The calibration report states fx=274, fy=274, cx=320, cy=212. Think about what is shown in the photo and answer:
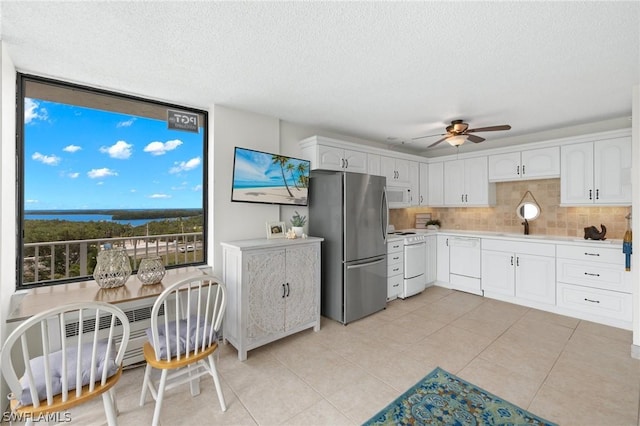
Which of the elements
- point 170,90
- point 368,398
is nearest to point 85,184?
point 170,90

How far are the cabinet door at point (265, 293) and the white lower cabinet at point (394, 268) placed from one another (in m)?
1.79

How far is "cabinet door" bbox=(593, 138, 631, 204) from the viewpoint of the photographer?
129 inches

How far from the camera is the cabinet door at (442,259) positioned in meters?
4.70

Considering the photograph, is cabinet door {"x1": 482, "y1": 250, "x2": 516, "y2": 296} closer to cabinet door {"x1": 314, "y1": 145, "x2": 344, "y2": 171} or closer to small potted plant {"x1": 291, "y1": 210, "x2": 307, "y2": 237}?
cabinet door {"x1": 314, "y1": 145, "x2": 344, "y2": 171}

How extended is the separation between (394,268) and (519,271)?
174cm

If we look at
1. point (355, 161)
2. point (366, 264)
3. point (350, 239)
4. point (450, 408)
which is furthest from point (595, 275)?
point (355, 161)

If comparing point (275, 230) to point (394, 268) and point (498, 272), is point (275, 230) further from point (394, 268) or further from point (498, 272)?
point (498, 272)

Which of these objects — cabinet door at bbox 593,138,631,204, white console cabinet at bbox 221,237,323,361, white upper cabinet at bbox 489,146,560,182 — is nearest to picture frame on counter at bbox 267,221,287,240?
white console cabinet at bbox 221,237,323,361

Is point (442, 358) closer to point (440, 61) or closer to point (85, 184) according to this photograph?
point (440, 61)

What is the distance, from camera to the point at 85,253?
293 cm

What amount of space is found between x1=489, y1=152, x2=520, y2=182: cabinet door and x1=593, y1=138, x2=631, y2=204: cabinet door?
855mm

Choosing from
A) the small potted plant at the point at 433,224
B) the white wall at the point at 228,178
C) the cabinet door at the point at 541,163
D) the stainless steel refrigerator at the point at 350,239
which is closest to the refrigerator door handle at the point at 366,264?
the stainless steel refrigerator at the point at 350,239

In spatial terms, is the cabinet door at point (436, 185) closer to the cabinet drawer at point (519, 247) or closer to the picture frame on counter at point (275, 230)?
the cabinet drawer at point (519, 247)

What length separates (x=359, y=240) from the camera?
136 inches
